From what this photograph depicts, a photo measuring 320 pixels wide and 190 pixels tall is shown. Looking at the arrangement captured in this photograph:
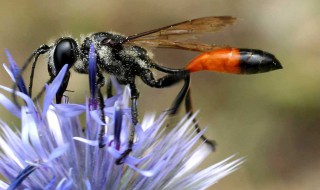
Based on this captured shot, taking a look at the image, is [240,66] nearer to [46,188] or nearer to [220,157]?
[46,188]

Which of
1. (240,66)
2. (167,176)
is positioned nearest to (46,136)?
(167,176)

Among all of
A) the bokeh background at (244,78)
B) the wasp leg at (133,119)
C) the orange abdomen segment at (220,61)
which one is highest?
the orange abdomen segment at (220,61)

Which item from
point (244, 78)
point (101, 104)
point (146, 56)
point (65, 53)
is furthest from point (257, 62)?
point (244, 78)

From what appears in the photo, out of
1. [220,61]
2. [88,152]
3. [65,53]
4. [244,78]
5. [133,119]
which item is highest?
[65,53]

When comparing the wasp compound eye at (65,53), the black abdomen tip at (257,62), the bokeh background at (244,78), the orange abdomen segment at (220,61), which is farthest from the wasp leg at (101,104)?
the bokeh background at (244,78)

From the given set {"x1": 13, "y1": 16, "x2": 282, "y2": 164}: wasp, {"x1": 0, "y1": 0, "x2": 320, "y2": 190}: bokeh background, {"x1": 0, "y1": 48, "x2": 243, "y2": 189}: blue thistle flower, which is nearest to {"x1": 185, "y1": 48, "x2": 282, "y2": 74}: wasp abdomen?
{"x1": 13, "y1": 16, "x2": 282, "y2": 164}: wasp

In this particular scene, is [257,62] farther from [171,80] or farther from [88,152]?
[88,152]

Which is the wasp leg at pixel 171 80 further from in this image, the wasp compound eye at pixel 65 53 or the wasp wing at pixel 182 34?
the wasp compound eye at pixel 65 53
